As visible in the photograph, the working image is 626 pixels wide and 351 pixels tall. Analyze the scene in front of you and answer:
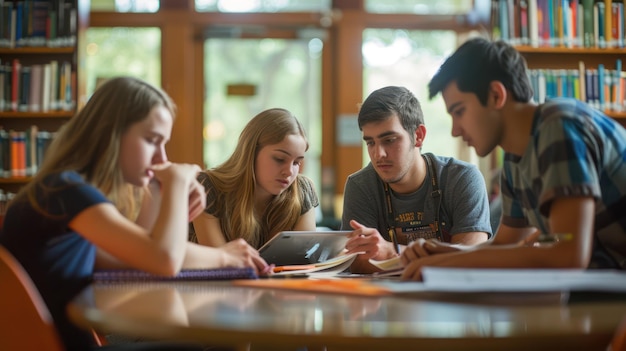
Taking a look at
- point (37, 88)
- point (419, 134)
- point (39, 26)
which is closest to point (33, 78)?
point (37, 88)

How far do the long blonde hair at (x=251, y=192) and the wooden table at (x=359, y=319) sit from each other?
111 cm

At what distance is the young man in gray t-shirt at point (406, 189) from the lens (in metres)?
2.50

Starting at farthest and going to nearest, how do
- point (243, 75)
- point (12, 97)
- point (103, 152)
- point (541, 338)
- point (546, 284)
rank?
point (243, 75) → point (12, 97) → point (103, 152) → point (546, 284) → point (541, 338)

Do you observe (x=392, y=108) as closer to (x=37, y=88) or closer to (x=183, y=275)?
(x=183, y=275)

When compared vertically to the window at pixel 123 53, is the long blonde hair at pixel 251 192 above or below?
below

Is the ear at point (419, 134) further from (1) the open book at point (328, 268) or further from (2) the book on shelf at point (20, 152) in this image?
(2) the book on shelf at point (20, 152)

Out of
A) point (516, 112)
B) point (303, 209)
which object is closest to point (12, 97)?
point (303, 209)

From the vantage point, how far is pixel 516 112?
1706 millimetres

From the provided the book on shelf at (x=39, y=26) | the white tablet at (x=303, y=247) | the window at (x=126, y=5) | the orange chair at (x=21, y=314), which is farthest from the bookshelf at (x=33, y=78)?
the orange chair at (x=21, y=314)

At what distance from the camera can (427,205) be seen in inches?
100

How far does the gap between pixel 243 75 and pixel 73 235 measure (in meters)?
4.82

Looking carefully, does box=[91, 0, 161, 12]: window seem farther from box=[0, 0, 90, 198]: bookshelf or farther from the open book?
the open book

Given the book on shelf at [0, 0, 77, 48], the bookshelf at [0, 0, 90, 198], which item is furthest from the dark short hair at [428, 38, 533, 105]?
the book on shelf at [0, 0, 77, 48]

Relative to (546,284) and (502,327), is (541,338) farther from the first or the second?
(546,284)
